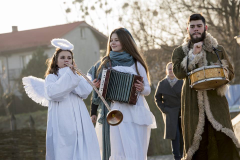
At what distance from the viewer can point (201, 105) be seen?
18.0 ft

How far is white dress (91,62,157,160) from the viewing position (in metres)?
6.27

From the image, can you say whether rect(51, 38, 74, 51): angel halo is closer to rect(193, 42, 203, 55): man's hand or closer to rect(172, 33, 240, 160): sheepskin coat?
rect(172, 33, 240, 160): sheepskin coat

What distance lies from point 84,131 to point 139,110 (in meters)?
0.90

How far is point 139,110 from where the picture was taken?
6.42 metres

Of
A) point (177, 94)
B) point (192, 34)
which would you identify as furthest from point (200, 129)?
point (177, 94)

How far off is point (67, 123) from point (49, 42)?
24.5 metres

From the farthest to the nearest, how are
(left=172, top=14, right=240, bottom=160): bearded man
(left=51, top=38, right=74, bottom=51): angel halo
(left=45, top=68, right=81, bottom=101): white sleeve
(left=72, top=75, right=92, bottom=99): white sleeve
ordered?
(left=51, top=38, right=74, bottom=51): angel halo, (left=72, top=75, right=92, bottom=99): white sleeve, (left=45, top=68, right=81, bottom=101): white sleeve, (left=172, top=14, right=240, bottom=160): bearded man

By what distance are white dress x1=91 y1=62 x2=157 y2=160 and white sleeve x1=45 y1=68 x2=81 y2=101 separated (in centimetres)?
81

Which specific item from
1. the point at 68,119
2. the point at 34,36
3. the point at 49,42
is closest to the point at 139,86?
the point at 68,119

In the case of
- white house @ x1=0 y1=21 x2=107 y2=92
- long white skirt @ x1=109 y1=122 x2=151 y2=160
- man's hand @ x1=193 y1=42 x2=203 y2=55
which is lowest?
long white skirt @ x1=109 y1=122 x2=151 y2=160

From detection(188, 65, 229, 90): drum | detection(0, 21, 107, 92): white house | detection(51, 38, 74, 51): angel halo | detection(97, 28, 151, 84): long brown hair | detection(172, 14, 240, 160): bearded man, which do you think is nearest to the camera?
detection(188, 65, 229, 90): drum

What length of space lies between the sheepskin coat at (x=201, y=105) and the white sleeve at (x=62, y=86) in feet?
4.25

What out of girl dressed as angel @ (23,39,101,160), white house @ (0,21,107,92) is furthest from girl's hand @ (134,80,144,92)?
white house @ (0,21,107,92)

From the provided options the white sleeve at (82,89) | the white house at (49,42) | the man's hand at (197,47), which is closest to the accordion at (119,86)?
the white sleeve at (82,89)
